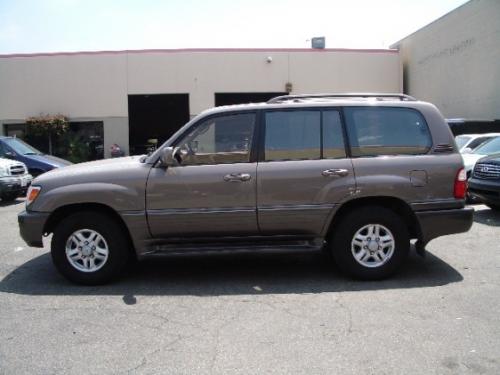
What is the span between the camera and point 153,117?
2538 centimetres

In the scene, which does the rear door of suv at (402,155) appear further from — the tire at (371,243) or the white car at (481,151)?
the white car at (481,151)

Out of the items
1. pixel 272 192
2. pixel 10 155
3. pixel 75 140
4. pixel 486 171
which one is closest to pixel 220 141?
pixel 272 192

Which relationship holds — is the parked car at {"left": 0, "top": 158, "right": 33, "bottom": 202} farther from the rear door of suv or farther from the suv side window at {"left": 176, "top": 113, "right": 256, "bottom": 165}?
the rear door of suv

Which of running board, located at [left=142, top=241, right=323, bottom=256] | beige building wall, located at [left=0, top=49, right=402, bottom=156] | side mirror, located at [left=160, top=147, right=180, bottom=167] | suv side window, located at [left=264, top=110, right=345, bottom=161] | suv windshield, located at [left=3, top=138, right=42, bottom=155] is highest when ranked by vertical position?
beige building wall, located at [left=0, top=49, right=402, bottom=156]

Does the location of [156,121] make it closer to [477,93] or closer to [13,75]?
[13,75]

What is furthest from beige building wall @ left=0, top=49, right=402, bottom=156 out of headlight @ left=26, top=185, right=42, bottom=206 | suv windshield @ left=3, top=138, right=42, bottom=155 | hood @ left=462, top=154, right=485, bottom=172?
headlight @ left=26, top=185, right=42, bottom=206

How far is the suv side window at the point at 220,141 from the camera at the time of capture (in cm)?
573

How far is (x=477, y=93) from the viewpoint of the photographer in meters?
19.8

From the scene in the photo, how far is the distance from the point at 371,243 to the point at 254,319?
1.77 metres

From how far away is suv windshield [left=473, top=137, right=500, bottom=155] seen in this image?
1152cm

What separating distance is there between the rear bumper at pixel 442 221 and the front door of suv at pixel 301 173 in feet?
2.94

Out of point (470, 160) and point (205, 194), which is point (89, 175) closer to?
point (205, 194)

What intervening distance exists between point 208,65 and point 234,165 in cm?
1937

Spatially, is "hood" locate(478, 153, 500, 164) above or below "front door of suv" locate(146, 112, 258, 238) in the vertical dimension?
above
